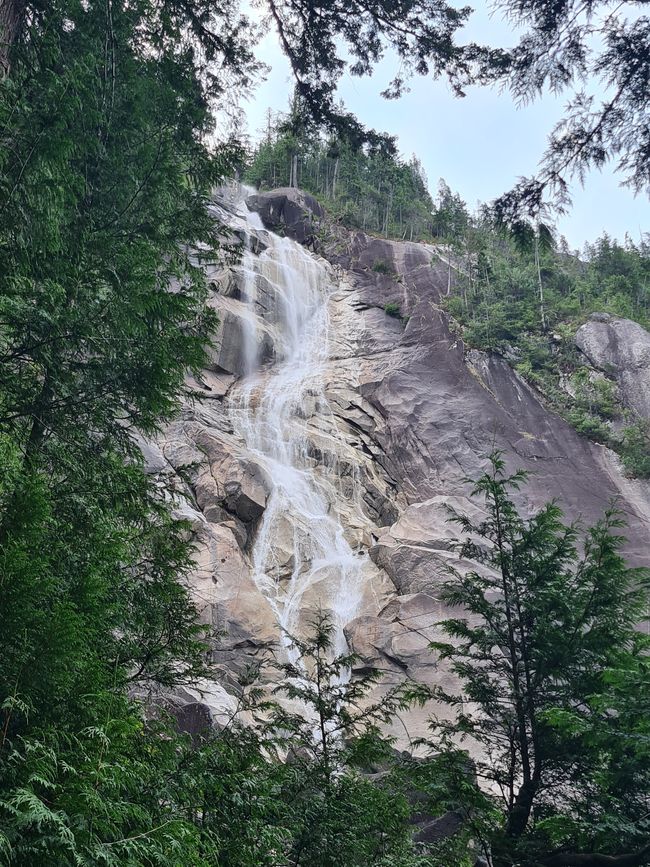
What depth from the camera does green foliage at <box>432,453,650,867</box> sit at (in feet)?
17.7

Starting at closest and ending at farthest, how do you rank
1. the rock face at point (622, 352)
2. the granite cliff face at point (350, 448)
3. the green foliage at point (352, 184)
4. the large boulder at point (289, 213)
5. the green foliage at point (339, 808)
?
the green foliage at point (339, 808) → the granite cliff face at point (350, 448) → the rock face at point (622, 352) → the large boulder at point (289, 213) → the green foliage at point (352, 184)

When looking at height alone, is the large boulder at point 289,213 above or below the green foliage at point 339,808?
above

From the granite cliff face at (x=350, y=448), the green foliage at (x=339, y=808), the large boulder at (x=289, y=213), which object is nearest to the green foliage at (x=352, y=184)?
the large boulder at (x=289, y=213)

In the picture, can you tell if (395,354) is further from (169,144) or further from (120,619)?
(120,619)

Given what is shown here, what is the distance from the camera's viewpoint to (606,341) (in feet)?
111

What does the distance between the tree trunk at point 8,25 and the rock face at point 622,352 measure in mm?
31269

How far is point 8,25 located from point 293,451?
18.7m

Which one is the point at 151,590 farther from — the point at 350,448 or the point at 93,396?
the point at 350,448

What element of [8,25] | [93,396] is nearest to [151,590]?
[93,396]

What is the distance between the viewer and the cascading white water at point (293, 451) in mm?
18188

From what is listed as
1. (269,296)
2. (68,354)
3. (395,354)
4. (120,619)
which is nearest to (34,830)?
(120,619)

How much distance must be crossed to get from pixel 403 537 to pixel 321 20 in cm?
1558

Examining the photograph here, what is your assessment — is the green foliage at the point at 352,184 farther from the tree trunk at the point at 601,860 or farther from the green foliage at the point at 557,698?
the tree trunk at the point at 601,860

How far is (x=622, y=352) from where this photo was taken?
33500 millimetres
